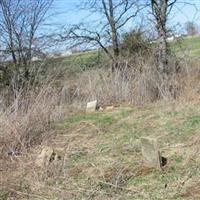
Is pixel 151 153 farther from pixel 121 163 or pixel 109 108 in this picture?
pixel 109 108

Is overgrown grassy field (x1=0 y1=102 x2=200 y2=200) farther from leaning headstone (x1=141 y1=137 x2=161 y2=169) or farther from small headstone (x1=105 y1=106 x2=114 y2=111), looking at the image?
small headstone (x1=105 y1=106 x2=114 y2=111)

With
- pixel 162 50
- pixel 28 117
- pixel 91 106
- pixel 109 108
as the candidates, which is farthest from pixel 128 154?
pixel 162 50

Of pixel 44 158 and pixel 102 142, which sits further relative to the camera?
pixel 102 142

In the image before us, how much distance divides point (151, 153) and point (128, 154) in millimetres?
742

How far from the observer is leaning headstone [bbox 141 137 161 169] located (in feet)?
16.8

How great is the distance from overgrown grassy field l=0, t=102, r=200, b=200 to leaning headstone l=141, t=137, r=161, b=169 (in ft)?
0.26

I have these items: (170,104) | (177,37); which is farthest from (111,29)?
(170,104)

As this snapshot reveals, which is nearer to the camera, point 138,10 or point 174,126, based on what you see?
point 174,126

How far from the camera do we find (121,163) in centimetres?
555

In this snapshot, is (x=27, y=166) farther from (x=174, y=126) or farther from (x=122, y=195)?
(x=174, y=126)

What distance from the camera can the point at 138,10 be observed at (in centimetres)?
1361

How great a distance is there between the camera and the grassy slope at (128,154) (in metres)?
4.61

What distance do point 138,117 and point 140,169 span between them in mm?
3200

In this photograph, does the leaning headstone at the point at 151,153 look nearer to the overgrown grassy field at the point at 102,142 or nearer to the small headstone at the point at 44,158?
A: the overgrown grassy field at the point at 102,142
